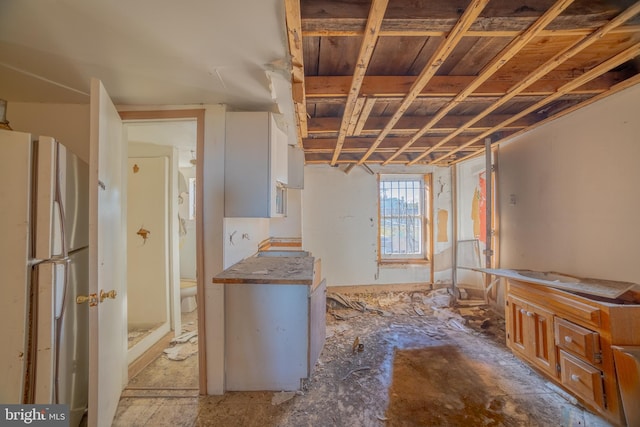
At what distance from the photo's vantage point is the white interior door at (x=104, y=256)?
1263 mm

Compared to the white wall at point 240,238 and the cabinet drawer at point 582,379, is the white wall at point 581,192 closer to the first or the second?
the cabinet drawer at point 582,379

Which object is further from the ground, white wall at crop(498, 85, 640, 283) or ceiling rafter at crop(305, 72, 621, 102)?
ceiling rafter at crop(305, 72, 621, 102)

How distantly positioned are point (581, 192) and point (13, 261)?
384 centimetres

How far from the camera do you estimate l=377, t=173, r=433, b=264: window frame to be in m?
4.30

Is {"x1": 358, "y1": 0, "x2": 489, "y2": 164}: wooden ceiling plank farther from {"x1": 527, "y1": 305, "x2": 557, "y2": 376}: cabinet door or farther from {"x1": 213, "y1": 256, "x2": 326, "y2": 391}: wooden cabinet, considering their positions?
{"x1": 527, "y1": 305, "x2": 557, "y2": 376}: cabinet door

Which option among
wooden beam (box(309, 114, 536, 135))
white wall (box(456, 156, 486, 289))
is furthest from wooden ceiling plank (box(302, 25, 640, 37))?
white wall (box(456, 156, 486, 289))

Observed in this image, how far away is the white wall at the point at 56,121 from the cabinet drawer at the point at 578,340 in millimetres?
3630

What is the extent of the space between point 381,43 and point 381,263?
11.5 feet

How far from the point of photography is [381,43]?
1.47 m

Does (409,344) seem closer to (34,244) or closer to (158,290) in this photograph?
(158,290)

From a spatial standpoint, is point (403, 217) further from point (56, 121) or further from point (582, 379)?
point (56, 121)

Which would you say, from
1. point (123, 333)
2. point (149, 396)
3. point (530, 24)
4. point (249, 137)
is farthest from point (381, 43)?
point (149, 396)

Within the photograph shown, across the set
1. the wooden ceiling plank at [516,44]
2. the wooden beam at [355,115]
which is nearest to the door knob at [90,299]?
the wooden beam at [355,115]
